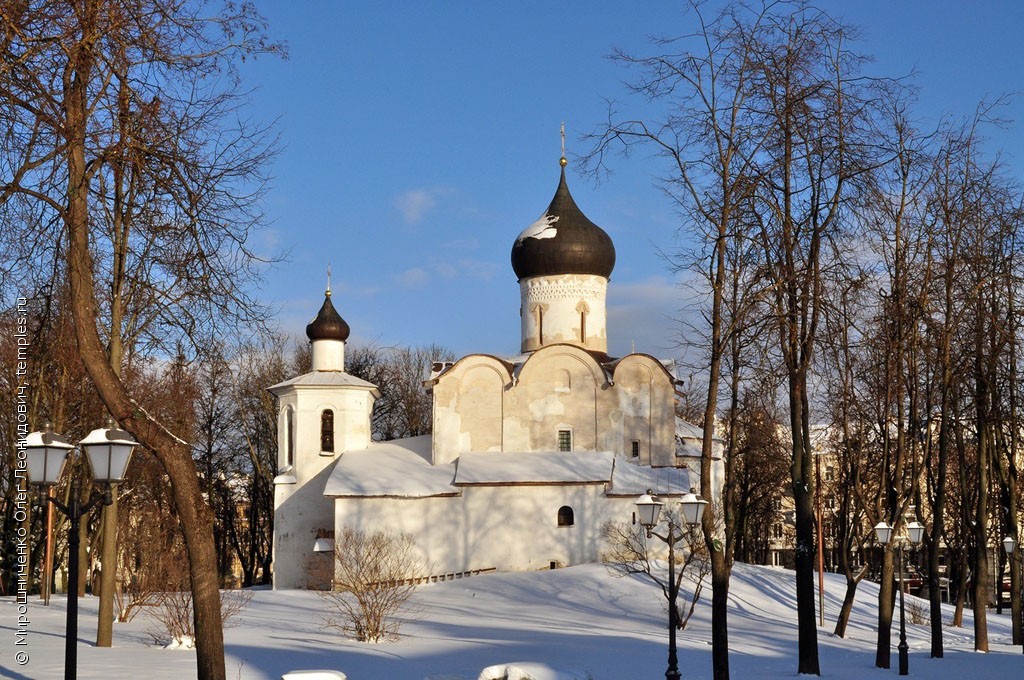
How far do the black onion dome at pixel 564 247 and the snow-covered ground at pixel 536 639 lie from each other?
10133 millimetres

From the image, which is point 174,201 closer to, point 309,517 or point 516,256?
point 309,517

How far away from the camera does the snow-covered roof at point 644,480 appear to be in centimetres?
3169

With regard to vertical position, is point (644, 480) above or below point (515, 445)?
below

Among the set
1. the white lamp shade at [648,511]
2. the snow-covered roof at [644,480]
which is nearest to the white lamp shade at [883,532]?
the white lamp shade at [648,511]

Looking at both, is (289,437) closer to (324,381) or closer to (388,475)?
(324,381)

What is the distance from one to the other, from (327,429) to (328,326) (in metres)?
3.19

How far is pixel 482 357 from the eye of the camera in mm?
34562

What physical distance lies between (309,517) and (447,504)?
169 inches

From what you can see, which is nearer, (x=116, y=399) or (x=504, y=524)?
(x=116, y=399)

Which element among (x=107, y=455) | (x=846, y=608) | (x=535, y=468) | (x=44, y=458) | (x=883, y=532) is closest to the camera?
(x=44, y=458)

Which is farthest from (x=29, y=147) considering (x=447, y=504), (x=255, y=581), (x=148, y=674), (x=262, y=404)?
(x=255, y=581)

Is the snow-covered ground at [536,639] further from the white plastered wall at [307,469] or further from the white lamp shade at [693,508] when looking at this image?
the white plastered wall at [307,469]

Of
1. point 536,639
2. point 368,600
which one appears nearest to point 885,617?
point 536,639

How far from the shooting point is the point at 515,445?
112 ft
